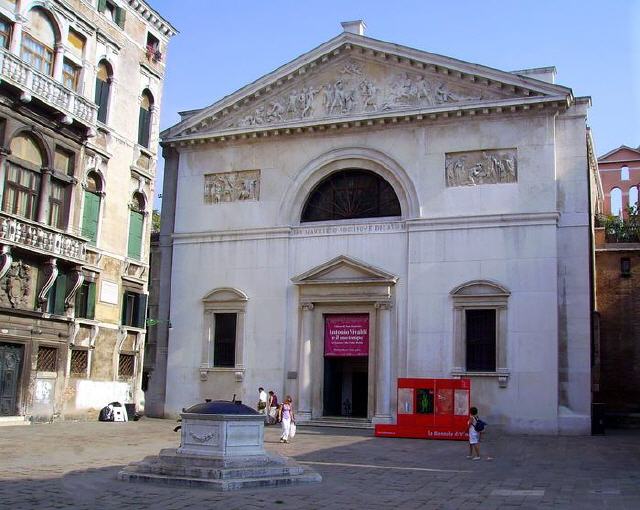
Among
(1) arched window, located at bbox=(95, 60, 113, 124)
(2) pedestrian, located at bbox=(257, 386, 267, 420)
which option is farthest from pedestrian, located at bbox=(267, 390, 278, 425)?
(1) arched window, located at bbox=(95, 60, 113, 124)

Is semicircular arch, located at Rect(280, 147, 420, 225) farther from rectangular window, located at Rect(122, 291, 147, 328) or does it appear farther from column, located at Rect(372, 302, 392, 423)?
rectangular window, located at Rect(122, 291, 147, 328)

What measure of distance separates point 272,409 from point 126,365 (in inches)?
239

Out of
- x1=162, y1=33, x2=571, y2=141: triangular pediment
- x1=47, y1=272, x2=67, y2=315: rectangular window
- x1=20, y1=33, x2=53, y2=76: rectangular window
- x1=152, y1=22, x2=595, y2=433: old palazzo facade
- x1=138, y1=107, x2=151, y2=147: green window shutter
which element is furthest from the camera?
x1=138, y1=107, x2=151, y2=147: green window shutter

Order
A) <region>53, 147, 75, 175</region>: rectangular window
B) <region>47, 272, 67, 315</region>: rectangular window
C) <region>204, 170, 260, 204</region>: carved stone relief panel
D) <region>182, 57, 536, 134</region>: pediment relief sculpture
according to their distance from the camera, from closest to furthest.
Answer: <region>47, 272, 67, 315</region>: rectangular window, <region>53, 147, 75, 175</region>: rectangular window, <region>182, 57, 536, 134</region>: pediment relief sculpture, <region>204, 170, 260, 204</region>: carved stone relief panel

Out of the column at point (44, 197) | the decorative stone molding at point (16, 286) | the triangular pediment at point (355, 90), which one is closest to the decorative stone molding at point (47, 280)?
the decorative stone molding at point (16, 286)

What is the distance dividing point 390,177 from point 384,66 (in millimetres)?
4264

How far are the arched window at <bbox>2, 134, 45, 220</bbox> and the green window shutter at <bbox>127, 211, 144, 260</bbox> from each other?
554 cm

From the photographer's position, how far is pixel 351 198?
30812mm

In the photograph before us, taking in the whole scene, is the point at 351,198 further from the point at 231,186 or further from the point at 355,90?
the point at 231,186

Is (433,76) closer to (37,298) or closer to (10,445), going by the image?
(37,298)

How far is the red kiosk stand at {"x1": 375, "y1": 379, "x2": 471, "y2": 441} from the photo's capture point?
24.5 m

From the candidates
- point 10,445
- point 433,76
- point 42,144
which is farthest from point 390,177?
point 10,445

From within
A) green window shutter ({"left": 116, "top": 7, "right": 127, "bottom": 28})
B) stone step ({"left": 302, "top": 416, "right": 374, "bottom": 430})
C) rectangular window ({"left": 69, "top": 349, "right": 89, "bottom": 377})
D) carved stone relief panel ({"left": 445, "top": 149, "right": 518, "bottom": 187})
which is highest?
green window shutter ({"left": 116, "top": 7, "right": 127, "bottom": 28})

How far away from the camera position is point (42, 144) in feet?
83.1
